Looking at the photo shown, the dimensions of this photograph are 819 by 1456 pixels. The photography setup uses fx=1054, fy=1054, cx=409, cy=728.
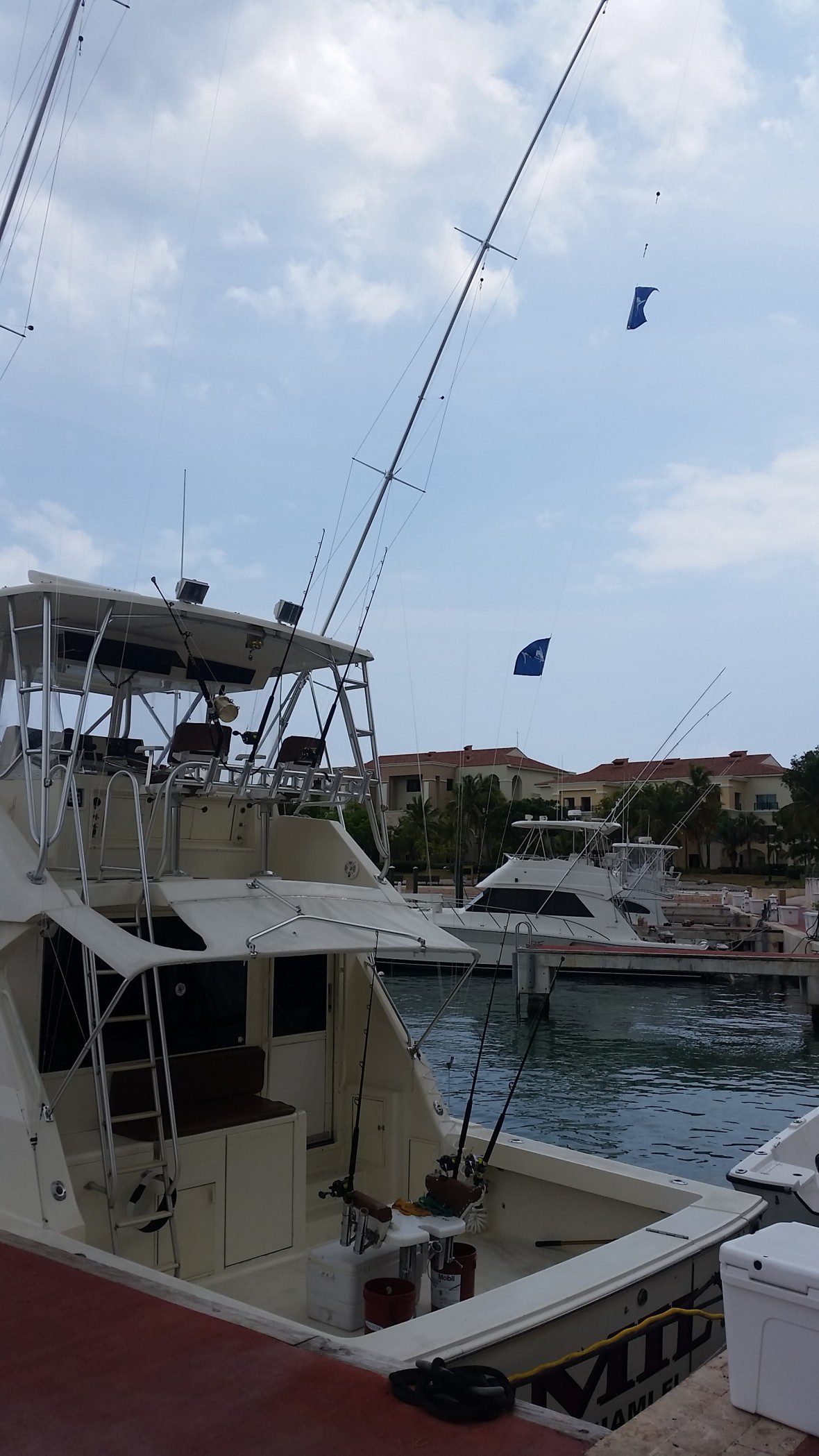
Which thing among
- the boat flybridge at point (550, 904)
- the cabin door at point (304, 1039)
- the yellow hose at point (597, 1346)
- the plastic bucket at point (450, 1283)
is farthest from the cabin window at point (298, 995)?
the boat flybridge at point (550, 904)

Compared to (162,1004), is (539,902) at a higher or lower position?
lower

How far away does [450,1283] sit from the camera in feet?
15.9

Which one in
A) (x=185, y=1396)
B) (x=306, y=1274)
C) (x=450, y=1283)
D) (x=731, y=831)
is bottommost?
(x=306, y=1274)

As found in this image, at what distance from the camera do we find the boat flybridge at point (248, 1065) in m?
4.46

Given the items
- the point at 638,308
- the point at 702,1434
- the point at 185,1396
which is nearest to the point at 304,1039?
the point at 185,1396

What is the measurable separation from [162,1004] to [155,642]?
238 cm

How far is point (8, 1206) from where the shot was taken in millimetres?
4738

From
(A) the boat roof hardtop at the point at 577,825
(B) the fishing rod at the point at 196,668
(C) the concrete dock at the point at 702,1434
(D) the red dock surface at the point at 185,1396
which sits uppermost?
(B) the fishing rod at the point at 196,668

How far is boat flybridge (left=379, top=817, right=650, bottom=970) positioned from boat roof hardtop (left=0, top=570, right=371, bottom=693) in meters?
21.0

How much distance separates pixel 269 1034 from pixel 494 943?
2123cm

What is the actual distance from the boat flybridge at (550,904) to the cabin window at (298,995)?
20.9 metres

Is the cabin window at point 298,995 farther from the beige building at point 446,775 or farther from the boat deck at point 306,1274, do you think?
the beige building at point 446,775

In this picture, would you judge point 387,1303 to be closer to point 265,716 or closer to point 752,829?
point 265,716

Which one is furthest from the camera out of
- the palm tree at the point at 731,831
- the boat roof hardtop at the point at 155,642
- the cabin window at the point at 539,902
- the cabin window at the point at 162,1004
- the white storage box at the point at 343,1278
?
the palm tree at the point at 731,831
